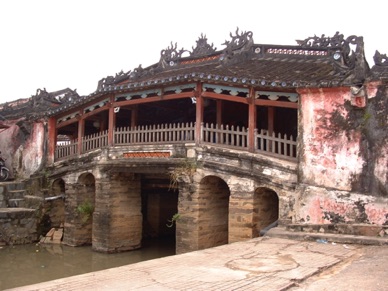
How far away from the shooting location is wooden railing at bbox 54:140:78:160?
52.4 ft

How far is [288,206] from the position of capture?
988cm

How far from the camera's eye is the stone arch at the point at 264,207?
1079 centimetres

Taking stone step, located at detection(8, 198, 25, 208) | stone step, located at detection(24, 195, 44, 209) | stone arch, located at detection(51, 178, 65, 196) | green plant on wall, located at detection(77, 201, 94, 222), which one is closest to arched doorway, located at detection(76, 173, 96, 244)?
green plant on wall, located at detection(77, 201, 94, 222)

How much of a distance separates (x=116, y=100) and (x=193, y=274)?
30.0 ft

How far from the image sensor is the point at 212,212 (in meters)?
12.0

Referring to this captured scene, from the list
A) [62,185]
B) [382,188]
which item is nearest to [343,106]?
[382,188]

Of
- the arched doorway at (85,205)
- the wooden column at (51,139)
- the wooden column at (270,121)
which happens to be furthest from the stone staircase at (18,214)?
the wooden column at (270,121)

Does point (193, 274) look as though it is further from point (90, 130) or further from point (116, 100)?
point (90, 130)

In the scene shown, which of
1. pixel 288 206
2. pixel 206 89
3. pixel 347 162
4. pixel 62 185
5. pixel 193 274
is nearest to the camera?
pixel 193 274

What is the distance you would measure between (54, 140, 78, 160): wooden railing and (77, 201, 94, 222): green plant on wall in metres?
2.11

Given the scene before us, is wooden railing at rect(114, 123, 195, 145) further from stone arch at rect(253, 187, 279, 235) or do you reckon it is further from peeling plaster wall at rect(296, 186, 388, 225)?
peeling plaster wall at rect(296, 186, 388, 225)

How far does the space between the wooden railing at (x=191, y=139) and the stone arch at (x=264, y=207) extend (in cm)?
110

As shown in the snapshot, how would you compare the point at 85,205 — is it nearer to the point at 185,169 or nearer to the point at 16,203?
the point at 16,203

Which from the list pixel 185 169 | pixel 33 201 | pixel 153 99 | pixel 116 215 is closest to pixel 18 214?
pixel 33 201
